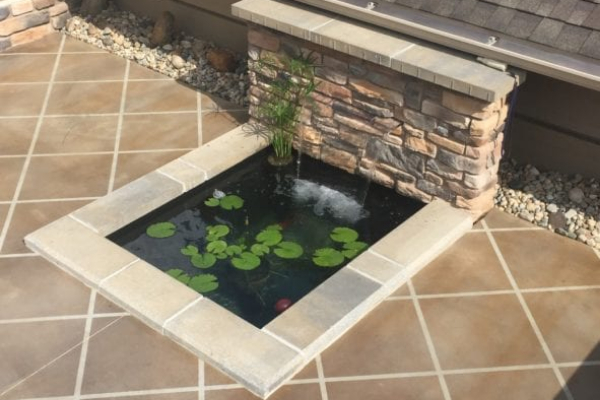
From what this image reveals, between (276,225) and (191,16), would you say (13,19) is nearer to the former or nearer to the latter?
(191,16)

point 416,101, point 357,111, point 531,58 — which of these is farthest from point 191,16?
point 531,58

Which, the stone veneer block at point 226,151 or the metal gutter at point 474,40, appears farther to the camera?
→ the stone veneer block at point 226,151

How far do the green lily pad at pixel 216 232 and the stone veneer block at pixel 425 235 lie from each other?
111 centimetres

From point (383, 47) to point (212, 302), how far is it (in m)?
2.15

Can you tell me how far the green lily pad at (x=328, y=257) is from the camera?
17.6ft

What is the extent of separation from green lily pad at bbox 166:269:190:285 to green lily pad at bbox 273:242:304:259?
658 mm

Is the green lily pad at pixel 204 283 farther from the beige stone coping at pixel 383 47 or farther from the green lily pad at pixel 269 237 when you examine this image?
the beige stone coping at pixel 383 47

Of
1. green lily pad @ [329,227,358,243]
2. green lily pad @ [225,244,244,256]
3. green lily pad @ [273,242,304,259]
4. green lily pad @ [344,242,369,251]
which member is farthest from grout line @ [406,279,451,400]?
green lily pad @ [225,244,244,256]

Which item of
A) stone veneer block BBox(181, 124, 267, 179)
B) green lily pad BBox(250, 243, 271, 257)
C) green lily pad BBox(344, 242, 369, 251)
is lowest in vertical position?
green lily pad BBox(250, 243, 271, 257)

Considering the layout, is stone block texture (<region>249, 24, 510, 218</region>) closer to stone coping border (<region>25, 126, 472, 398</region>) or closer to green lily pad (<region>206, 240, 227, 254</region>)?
stone coping border (<region>25, 126, 472, 398</region>)

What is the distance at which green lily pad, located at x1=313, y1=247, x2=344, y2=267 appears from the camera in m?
5.37

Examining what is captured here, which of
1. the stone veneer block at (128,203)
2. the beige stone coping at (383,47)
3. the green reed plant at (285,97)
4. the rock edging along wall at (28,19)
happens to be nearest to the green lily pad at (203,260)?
the stone veneer block at (128,203)

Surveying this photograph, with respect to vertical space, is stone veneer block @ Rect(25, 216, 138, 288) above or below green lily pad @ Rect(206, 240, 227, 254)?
above

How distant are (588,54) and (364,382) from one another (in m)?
2.41
